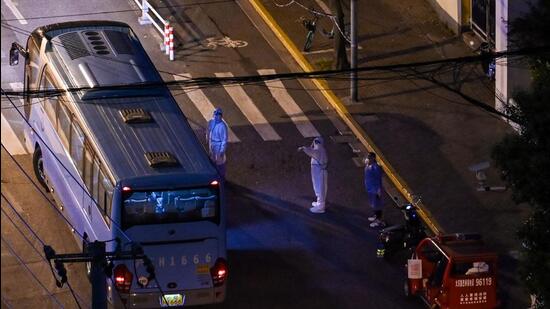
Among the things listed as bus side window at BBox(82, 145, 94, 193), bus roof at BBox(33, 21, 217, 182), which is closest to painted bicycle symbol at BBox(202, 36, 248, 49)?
bus roof at BBox(33, 21, 217, 182)

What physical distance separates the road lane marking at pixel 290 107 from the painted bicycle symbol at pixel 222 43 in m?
1.68

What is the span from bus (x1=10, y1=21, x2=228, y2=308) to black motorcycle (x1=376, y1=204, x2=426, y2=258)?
3.62m

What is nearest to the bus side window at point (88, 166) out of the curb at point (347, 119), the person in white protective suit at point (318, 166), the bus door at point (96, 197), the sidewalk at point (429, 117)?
the bus door at point (96, 197)

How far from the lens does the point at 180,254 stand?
2102cm

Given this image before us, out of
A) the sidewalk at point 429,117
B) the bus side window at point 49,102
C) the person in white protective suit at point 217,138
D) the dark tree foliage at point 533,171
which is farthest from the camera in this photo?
the sidewalk at point 429,117

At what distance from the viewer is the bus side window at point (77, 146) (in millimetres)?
22672

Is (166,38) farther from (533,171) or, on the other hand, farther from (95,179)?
(533,171)

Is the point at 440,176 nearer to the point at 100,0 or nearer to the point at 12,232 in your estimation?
the point at 12,232

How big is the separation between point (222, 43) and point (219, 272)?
1256 cm

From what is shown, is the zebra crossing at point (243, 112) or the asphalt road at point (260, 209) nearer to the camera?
the asphalt road at point (260, 209)

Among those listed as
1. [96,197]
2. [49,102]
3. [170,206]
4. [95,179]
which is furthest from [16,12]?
[170,206]

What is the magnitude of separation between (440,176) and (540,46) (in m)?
7.52

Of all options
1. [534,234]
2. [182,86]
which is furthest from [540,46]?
[182,86]

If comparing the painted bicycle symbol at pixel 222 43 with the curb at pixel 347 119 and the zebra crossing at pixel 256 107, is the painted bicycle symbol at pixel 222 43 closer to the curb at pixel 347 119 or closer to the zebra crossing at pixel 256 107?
the curb at pixel 347 119
